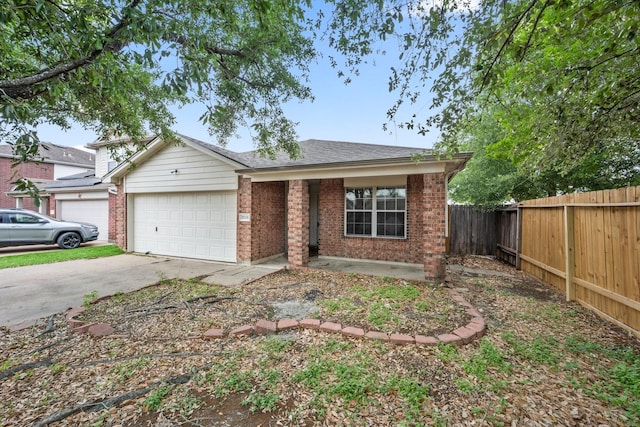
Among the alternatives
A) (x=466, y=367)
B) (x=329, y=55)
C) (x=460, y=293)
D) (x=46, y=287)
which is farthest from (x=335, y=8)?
(x=46, y=287)

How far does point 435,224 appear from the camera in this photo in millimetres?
5832

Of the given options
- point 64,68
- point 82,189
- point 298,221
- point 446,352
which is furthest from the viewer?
point 82,189

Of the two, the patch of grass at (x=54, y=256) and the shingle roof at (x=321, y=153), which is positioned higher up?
the shingle roof at (x=321, y=153)

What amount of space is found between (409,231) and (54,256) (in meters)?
11.8

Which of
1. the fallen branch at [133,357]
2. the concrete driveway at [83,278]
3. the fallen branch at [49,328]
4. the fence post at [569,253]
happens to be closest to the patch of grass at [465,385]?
the fallen branch at [133,357]

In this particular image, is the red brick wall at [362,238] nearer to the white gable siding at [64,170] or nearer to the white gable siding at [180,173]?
the white gable siding at [180,173]

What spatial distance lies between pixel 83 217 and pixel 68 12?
1396cm

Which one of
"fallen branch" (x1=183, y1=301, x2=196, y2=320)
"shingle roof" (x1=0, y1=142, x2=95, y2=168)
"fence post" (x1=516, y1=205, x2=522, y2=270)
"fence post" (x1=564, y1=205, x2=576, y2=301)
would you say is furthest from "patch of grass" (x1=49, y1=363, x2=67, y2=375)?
"shingle roof" (x1=0, y1=142, x2=95, y2=168)

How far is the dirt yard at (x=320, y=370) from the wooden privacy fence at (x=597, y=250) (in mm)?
420

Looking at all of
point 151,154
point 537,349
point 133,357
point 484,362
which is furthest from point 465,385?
point 151,154

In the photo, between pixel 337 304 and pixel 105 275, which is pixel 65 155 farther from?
pixel 337 304

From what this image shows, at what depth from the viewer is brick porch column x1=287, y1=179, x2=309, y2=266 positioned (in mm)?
7340

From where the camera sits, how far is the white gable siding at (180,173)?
8359mm

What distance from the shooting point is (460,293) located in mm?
5406
